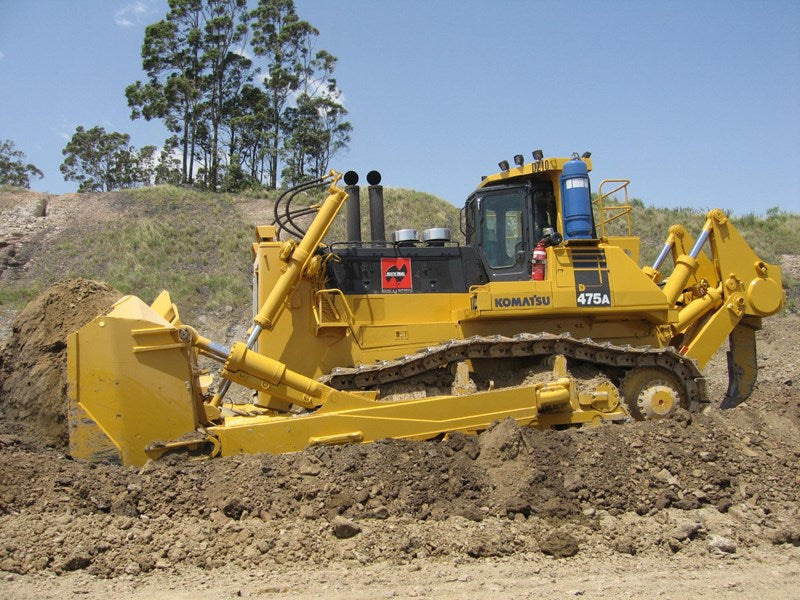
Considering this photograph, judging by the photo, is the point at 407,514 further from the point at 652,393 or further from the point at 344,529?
the point at 652,393

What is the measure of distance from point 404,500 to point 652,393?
3407 millimetres

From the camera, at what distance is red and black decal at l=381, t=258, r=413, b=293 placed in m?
9.04

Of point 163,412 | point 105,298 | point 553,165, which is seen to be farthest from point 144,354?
point 553,165

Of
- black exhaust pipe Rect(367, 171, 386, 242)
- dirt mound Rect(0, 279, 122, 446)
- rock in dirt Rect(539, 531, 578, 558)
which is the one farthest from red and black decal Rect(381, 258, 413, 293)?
rock in dirt Rect(539, 531, 578, 558)

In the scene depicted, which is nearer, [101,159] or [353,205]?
[353,205]

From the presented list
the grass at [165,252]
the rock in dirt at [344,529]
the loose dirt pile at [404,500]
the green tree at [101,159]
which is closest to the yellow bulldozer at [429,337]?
the loose dirt pile at [404,500]

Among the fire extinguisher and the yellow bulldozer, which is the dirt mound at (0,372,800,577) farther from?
the fire extinguisher

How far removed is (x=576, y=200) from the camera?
8773 mm

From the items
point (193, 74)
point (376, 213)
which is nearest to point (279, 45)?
point (193, 74)

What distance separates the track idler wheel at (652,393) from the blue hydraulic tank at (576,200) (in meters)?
1.69

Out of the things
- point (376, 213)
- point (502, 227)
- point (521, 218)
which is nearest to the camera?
point (521, 218)

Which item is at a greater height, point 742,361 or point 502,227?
point 502,227

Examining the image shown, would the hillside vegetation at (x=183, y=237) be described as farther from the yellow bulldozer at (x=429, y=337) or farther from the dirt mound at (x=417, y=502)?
the dirt mound at (x=417, y=502)

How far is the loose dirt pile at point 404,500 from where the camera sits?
579 centimetres
